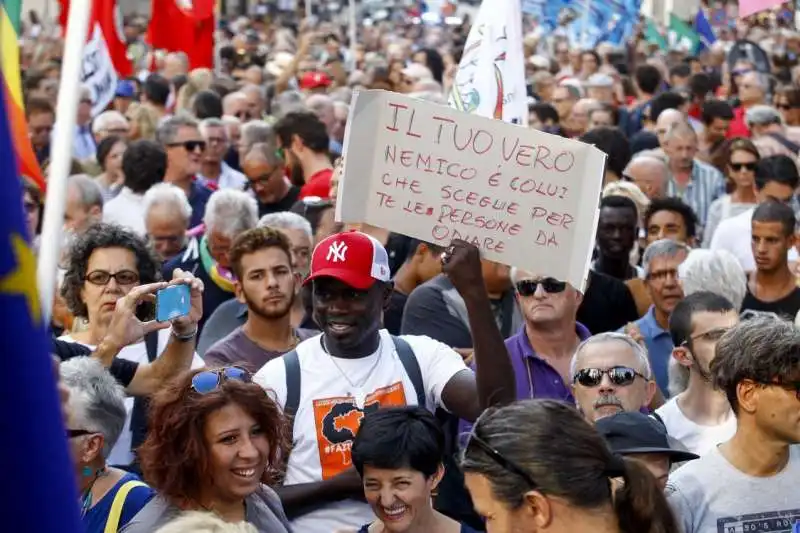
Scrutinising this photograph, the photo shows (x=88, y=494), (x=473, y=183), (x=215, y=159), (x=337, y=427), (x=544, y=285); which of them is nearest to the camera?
(x=88, y=494)

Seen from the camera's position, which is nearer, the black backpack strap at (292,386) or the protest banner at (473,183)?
the black backpack strap at (292,386)

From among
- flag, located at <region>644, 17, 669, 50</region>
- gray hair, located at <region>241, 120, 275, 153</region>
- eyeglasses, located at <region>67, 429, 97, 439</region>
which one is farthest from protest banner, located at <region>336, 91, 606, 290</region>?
flag, located at <region>644, 17, 669, 50</region>

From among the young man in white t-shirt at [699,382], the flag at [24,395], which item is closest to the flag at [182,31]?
the young man in white t-shirt at [699,382]

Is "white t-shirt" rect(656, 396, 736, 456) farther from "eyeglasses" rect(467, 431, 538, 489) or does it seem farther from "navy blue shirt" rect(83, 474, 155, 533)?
"eyeglasses" rect(467, 431, 538, 489)

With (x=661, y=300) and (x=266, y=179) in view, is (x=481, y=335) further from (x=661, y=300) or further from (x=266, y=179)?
(x=266, y=179)

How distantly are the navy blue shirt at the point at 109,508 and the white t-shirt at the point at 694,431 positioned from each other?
1.67 m

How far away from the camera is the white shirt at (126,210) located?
882 cm

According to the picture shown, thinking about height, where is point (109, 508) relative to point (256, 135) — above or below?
above

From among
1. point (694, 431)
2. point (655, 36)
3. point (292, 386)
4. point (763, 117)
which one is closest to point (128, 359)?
point (292, 386)

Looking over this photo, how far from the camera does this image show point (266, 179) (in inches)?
357

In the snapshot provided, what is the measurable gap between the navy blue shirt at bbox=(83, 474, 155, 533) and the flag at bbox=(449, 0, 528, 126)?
3598 millimetres

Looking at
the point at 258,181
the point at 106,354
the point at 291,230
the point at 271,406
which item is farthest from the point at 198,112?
the point at 271,406

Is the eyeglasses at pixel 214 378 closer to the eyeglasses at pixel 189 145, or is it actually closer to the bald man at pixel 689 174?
the eyeglasses at pixel 189 145

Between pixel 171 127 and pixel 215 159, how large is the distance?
73 centimetres
